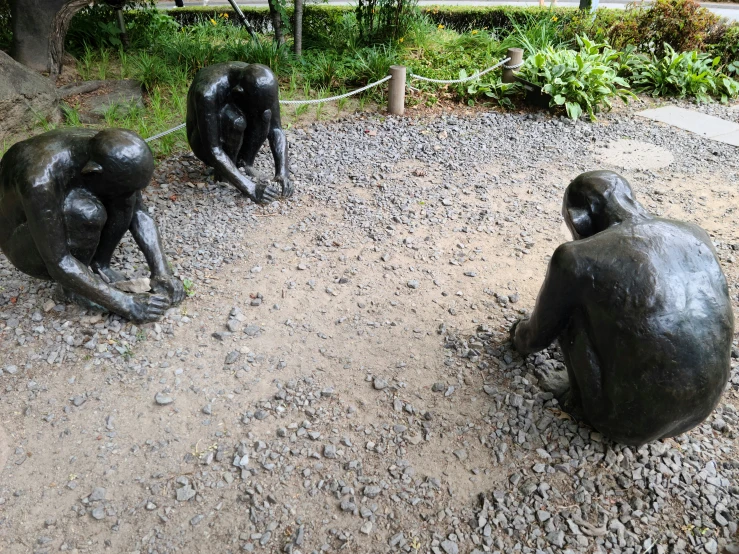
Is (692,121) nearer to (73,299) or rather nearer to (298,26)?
(298,26)

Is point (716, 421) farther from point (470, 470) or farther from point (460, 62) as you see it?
point (460, 62)

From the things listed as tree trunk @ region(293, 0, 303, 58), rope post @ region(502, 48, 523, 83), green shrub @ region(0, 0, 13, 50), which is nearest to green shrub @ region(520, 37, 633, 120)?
rope post @ region(502, 48, 523, 83)

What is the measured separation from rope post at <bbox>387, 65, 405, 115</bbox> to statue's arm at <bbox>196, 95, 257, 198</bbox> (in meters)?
2.44

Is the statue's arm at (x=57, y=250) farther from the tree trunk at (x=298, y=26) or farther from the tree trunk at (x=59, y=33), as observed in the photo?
the tree trunk at (x=298, y=26)

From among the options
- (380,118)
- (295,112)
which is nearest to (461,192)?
(380,118)

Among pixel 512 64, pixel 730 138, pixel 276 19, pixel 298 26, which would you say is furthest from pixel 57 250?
pixel 730 138

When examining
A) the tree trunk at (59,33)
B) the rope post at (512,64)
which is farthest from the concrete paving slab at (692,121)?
the tree trunk at (59,33)

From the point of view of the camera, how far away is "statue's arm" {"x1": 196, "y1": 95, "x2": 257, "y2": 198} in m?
4.01

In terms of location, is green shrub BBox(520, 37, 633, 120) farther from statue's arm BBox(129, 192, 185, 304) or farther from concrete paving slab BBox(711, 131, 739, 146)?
statue's arm BBox(129, 192, 185, 304)

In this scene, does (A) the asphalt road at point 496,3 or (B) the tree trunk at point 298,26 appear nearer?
(B) the tree trunk at point 298,26

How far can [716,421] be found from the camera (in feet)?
8.81

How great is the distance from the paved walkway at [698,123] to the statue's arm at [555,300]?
4812 millimetres

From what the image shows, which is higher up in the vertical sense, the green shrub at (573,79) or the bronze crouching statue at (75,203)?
the bronze crouching statue at (75,203)

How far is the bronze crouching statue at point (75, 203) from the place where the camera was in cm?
257
